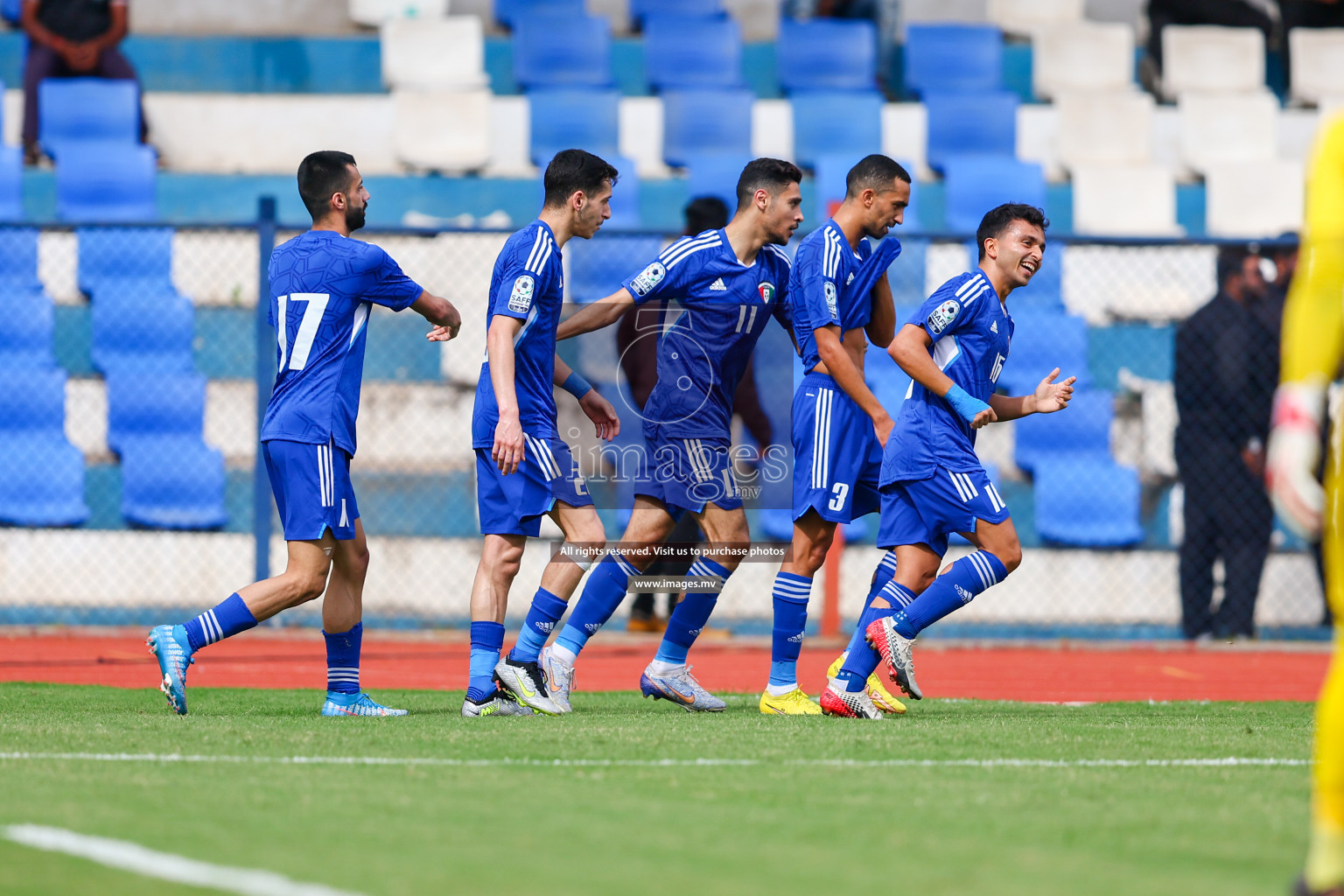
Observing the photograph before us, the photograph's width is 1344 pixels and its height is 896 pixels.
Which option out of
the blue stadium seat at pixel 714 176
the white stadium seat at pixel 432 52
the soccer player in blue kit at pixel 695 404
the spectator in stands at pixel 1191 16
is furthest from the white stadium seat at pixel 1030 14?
the soccer player in blue kit at pixel 695 404

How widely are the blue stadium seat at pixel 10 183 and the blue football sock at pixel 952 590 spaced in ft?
31.7

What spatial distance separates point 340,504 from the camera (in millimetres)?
6117

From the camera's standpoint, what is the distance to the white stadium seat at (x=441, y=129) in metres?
14.3

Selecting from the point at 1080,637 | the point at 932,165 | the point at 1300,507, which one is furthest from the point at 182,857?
the point at 932,165

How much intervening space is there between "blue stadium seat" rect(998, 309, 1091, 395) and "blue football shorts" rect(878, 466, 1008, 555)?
637 cm

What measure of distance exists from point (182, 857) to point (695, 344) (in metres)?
3.69

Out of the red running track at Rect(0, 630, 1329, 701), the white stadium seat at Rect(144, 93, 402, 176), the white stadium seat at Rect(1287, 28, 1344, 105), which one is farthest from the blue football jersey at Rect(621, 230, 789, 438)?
the white stadium seat at Rect(1287, 28, 1344, 105)

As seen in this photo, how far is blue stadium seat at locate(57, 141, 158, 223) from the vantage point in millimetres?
13383

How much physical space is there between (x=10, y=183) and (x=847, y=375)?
9.23 m

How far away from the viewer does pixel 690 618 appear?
6.79 meters

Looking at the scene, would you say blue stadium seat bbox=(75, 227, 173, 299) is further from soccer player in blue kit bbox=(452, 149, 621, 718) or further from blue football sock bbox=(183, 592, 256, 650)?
blue football sock bbox=(183, 592, 256, 650)

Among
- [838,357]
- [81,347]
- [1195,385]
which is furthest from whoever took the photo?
[81,347]

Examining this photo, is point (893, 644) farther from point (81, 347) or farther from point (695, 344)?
point (81, 347)

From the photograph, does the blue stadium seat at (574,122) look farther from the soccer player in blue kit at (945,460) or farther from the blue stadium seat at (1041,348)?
the soccer player in blue kit at (945,460)
